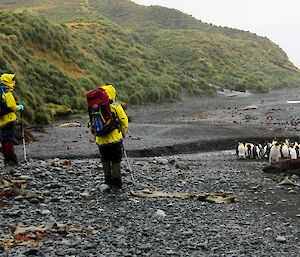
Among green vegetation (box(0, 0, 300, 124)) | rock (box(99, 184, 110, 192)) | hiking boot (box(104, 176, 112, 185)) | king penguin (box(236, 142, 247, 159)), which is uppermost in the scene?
green vegetation (box(0, 0, 300, 124))

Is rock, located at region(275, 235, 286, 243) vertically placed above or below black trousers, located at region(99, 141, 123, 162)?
below

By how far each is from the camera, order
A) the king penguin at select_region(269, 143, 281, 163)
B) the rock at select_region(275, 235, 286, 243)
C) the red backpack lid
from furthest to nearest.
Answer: the king penguin at select_region(269, 143, 281, 163)
the red backpack lid
the rock at select_region(275, 235, 286, 243)

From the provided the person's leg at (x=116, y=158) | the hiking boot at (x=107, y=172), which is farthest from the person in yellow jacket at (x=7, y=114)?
the person's leg at (x=116, y=158)

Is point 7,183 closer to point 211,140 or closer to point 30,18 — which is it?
point 211,140

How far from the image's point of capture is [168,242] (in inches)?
193

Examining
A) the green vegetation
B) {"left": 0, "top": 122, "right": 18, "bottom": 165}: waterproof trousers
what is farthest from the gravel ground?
the green vegetation

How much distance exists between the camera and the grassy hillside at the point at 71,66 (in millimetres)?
24062

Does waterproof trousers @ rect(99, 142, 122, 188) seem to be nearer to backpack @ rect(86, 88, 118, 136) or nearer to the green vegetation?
backpack @ rect(86, 88, 118, 136)

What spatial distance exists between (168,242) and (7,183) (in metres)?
3.21

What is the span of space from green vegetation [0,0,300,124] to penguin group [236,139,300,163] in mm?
11835

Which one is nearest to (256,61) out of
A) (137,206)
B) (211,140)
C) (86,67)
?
(86,67)

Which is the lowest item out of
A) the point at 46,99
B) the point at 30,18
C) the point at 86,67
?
the point at 46,99

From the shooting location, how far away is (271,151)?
38.6ft

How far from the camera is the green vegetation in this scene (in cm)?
2591
